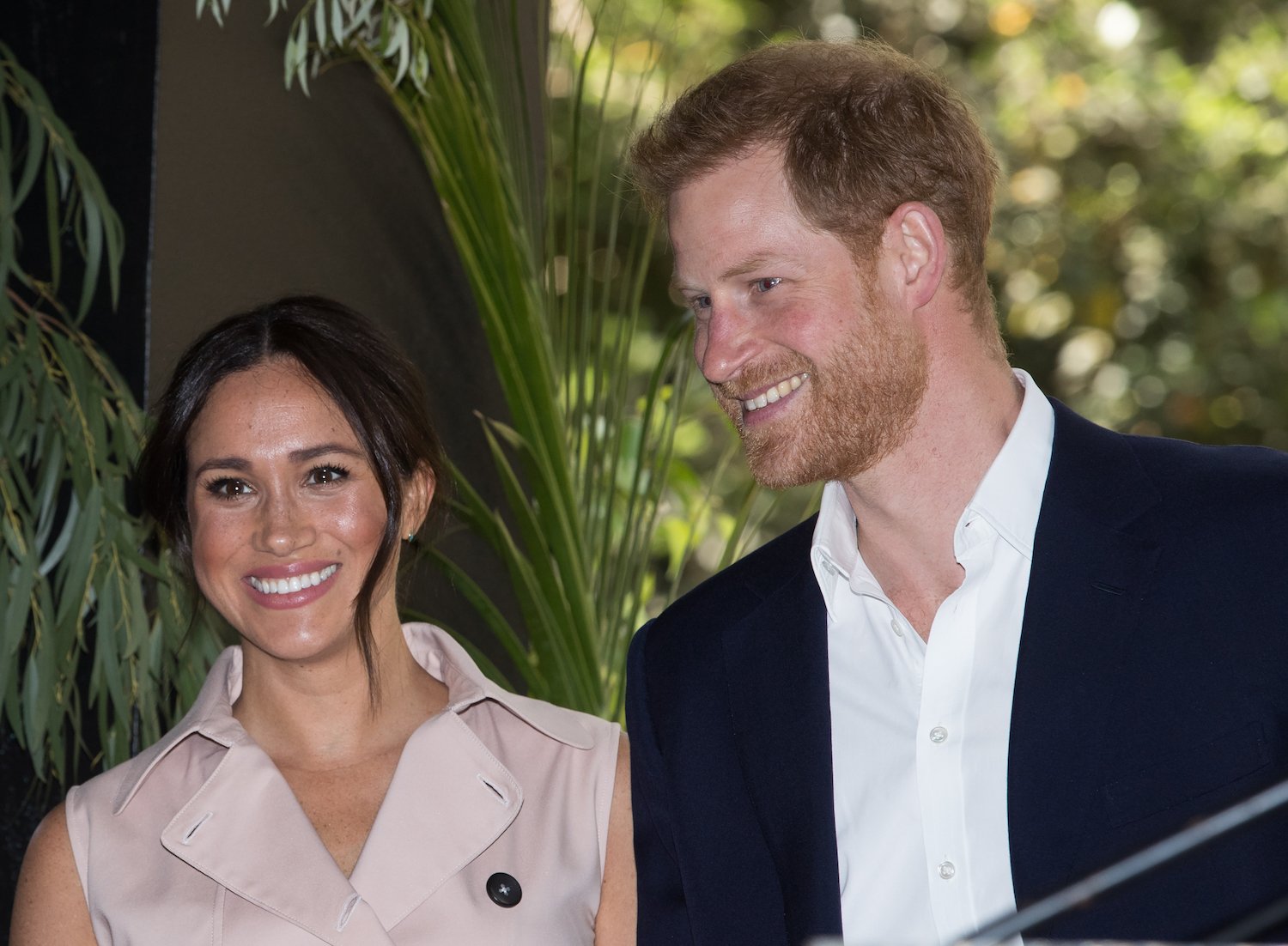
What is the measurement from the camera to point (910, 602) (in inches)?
66.9

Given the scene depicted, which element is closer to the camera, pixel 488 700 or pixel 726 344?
pixel 726 344

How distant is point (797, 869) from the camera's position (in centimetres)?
165

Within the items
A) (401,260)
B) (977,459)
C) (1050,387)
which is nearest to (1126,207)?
(1050,387)

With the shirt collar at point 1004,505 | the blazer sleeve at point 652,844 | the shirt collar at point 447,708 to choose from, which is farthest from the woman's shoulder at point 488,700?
the shirt collar at point 1004,505

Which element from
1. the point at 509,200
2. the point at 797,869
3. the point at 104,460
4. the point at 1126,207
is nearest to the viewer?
the point at 797,869

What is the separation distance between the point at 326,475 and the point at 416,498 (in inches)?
5.6

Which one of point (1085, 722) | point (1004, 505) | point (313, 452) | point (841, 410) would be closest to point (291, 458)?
point (313, 452)

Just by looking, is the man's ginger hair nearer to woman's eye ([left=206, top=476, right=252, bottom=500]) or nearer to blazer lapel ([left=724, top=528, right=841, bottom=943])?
blazer lapel ([left=724, top=528, right=841, bottom=943])

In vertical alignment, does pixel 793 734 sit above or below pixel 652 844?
above

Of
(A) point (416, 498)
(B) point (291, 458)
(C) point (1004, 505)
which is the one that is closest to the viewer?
(C) point (1004, 505)

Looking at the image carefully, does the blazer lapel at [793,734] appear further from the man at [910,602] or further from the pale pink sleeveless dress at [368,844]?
the pale pink sleeveless dress at [368,844]

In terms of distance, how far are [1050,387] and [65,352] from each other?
5.65 m

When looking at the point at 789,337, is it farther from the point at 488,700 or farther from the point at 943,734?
the point at 488,700

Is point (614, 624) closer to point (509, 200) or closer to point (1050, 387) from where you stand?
point (509, 200)
